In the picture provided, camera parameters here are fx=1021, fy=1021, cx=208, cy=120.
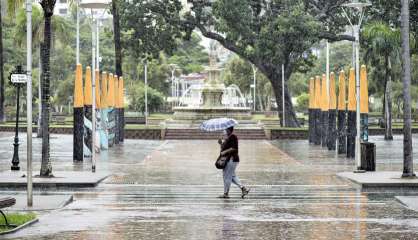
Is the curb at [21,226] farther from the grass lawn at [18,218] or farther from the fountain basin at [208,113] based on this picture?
the fountain basin at [208,113]

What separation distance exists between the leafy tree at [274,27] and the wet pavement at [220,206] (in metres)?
25.4

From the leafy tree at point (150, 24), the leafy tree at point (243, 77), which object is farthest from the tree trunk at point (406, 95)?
the leafy tree at point (243, 77)

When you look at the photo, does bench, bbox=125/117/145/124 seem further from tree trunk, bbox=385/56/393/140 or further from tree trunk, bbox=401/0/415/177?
tree trunk, bbox=401/0/415/177

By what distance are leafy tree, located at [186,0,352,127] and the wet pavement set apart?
25364 mm

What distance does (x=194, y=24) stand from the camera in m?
68.6

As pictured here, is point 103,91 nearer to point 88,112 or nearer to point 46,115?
point 88,112

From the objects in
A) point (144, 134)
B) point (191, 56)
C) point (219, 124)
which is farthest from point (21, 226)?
point (191, 56)

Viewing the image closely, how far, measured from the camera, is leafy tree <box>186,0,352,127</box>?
63219 mm

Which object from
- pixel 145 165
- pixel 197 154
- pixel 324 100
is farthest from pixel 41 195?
pixel 324 100

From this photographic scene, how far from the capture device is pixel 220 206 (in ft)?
71.3

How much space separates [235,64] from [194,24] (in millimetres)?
47979

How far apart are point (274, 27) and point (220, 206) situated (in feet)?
142

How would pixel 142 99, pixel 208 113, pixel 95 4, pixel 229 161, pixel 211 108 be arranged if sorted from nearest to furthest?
pixel 229 161 < pixel 95 4 < pixel 208 113 < pixel 211 108 < pixel 142 99

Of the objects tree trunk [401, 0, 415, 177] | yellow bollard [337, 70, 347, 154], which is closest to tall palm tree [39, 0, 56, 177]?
tree trunk [401, 0, 415, 177]
